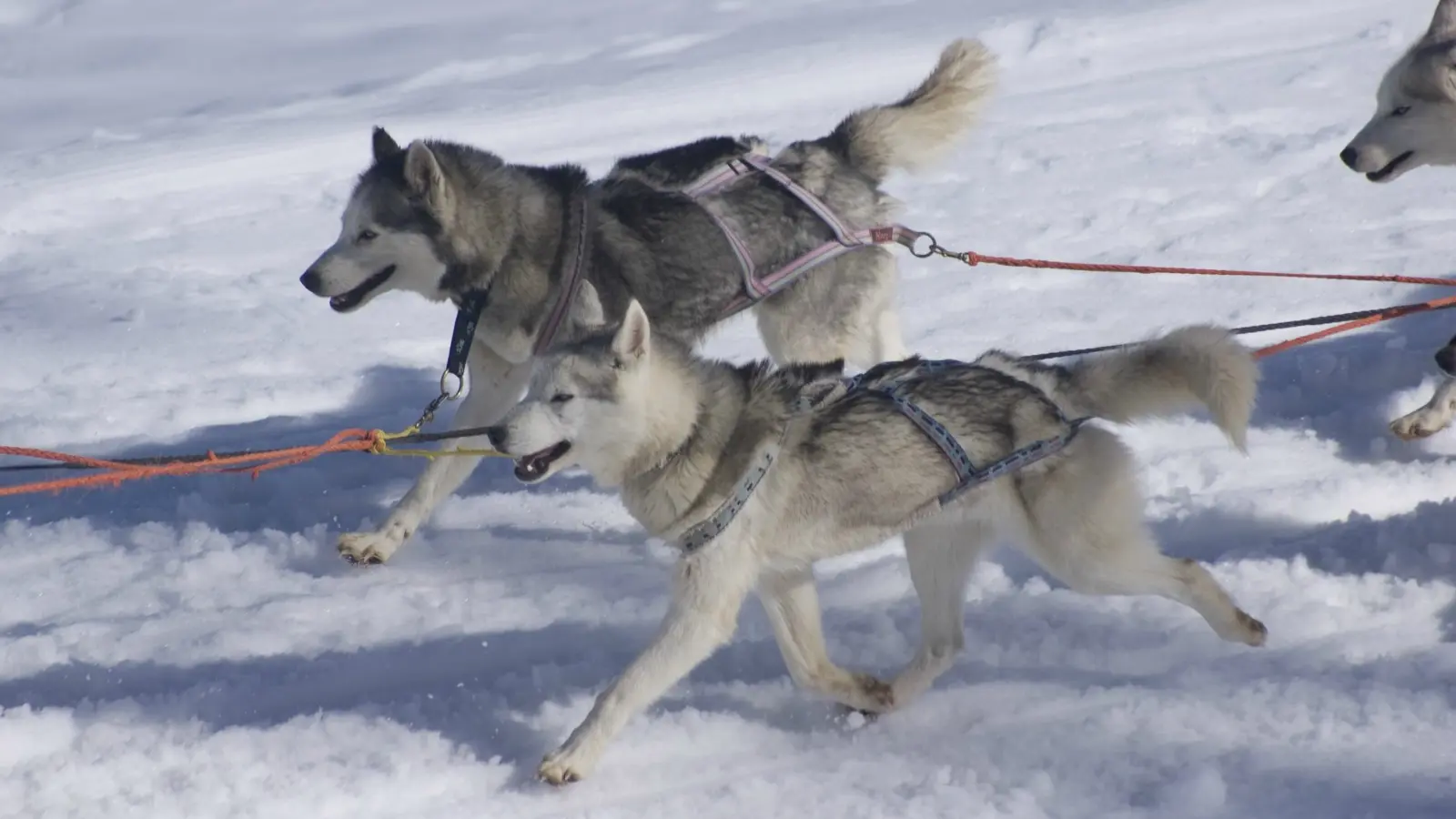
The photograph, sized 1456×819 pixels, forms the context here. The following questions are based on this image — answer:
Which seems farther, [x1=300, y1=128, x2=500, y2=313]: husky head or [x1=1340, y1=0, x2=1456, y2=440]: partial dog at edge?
[x1=1340, y1=0, x2=1456, y2=440]: partial dog at edge

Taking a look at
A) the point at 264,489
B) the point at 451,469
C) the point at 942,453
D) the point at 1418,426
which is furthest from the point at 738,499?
the point at 1418,426

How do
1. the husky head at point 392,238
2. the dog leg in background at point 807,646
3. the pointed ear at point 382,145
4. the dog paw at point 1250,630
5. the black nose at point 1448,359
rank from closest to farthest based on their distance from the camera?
the dog leg in background at point 807,646 → the dog paw at point 1250,630 → the black nose at point 1448,359 → the husky head at point 392,238 → the pointed ear at point 382,145

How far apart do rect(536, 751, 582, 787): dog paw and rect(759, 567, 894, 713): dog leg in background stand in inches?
22.7

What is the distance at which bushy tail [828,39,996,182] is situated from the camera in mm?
5031

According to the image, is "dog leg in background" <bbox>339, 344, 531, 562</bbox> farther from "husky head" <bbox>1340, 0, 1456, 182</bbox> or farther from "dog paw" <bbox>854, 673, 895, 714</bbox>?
"husky head" <bbox>1340, 0, 1456, 182</bbox>

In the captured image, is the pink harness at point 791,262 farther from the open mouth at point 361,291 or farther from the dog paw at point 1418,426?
the dog paw at point 1418,426

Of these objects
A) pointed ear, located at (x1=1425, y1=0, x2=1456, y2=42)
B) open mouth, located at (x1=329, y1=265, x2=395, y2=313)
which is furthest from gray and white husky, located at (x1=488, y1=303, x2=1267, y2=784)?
pointed ear, located at (x1=1425, y1=0, x2=1456, y2=42)

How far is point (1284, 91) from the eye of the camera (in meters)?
9.04

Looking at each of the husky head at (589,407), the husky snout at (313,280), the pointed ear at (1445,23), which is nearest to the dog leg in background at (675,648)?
the husky head at (589,407)

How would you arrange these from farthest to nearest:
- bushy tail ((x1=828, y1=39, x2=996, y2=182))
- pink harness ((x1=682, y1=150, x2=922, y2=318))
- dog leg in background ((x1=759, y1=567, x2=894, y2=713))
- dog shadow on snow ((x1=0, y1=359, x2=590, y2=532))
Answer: bushy tail ((x1=828, y1=39, x2=996, y2=182)), dog shadow on snow ((x1=0, y1=359, x2=590, y2=532)), pink harness ((x1=682, y1=150, x2=922, y2=318)), dog leg in background ((x1=759, y1=567, x2=894, y2=713))

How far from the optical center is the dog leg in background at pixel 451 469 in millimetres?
4430

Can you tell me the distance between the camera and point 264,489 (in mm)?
5020

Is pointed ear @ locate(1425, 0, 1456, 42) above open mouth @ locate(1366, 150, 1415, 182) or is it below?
above

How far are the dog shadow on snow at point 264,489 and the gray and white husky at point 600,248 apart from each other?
0.51 metres
